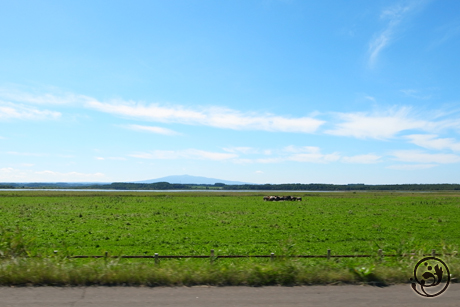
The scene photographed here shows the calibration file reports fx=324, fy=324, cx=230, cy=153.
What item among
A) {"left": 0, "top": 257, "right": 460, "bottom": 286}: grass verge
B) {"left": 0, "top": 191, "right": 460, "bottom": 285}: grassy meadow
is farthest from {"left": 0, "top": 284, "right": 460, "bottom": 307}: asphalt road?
{"left": 0, "top": 191, "right": 460, "bottom": 285}: grassy meadow

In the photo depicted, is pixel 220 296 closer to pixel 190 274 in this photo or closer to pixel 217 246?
pixel 190 274

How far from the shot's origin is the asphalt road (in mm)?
6816

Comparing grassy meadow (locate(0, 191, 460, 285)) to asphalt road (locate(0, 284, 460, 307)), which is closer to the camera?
asphalt road (locate(0, 284, 460, 307))

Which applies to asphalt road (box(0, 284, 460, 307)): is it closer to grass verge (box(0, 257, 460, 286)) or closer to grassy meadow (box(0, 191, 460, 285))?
grass verge (box(0, 257, 460, 286))

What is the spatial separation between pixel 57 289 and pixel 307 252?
20012 millimetres

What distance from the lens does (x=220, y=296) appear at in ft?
23.8

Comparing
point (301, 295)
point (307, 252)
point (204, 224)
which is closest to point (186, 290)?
point (301, 295)

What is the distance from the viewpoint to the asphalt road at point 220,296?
682cm

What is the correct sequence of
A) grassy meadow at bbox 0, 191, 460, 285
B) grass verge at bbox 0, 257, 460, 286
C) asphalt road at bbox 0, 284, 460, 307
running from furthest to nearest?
grassy meadow at bbox 0, 191, 460, 285 < grass verge at bbox 0, 257, 460, 286 < asphalt road at bbox 0, 284, 460, 307

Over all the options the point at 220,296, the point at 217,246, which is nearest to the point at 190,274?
the point at 220,296

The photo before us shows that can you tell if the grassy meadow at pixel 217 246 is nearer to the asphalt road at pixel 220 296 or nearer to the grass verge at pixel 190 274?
the grass verge at pixel 190 274

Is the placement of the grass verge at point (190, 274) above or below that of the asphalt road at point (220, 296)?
above

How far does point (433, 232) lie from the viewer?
114ft

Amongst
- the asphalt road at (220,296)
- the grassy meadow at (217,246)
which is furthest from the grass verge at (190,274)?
the asphalt road at (220,296)
